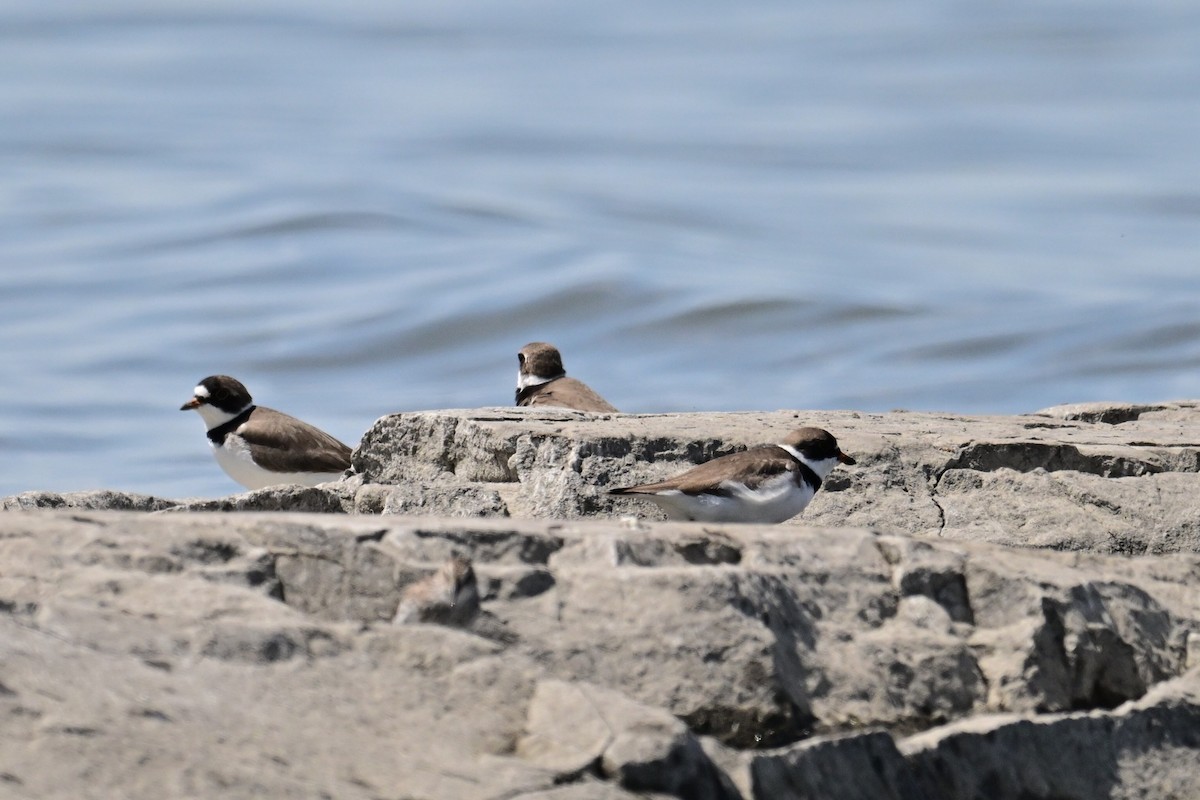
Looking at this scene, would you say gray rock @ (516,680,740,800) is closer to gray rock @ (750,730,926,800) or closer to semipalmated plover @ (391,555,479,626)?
gray rock @ (750,730,926,800)

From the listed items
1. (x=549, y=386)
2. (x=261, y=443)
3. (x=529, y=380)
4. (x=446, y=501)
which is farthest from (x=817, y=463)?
(x=529, y=380)

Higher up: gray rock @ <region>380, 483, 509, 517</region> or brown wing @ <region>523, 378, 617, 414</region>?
brown wing @ <region>523, 378, 617, 414</region>

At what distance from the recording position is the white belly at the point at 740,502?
22.0ft

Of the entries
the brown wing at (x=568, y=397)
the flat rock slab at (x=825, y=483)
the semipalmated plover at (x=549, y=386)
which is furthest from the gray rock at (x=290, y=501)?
the brown wing at (x=568, y=397)

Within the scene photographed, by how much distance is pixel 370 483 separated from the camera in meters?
7.87

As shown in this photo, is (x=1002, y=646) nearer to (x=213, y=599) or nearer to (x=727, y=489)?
(x=727, y=489)

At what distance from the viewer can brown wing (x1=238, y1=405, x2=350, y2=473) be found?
10.4 metres

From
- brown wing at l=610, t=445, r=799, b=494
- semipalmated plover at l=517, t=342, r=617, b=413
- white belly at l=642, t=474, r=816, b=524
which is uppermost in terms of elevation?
semipalmated plover at l=517, t=342, r=617, b=413

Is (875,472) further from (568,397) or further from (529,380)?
(529,380)

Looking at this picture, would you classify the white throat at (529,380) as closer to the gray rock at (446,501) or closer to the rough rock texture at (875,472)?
the rough rock texture at (875,472)

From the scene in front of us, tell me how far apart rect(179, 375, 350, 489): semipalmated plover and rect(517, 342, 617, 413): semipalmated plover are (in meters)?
1.22

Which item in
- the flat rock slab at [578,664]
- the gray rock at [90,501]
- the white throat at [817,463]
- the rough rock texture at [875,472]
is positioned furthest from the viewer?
the gray rock at [90,501]

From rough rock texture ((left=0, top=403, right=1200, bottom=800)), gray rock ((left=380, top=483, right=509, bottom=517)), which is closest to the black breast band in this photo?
gray rock ((left=380, top=483, right=509, bottom=517))

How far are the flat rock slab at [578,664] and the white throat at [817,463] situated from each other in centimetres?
130
